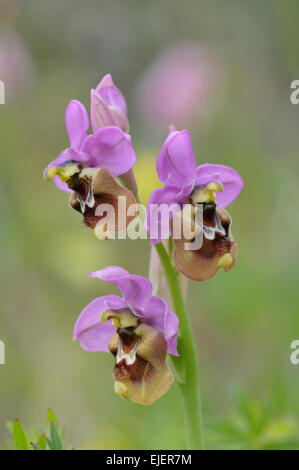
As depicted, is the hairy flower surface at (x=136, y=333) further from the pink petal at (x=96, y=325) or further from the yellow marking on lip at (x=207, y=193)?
the yellow marking on lip at (x=207, y=193)

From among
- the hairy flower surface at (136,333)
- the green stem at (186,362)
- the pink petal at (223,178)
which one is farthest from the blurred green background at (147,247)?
the pink petal at (223,178)

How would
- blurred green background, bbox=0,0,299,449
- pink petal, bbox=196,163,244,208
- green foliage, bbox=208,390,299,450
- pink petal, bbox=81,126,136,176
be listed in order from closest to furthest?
pink petal, bbox=81,126,136,176 < pink petal, bbox=196,163,244,208 < green foliage, bbox=208,390,299,450 < blurred green background, bbox=0,0,299,449

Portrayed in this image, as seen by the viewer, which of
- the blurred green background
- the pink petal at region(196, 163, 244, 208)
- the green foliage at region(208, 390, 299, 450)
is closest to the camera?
the pink petal at region(196, 163, 244, 208)

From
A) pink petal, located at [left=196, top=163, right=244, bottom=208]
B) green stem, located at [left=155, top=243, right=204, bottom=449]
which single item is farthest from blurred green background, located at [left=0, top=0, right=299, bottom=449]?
pink petal, located at [left=196, top=163, right=244, bottom=208]

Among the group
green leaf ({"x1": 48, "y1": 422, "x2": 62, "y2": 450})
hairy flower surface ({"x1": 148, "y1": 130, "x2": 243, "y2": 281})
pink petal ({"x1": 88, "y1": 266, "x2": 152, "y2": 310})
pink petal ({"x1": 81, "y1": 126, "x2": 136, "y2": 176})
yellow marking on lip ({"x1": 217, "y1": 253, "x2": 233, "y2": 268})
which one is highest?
pink petal ({"x1": 81, "y1": 126, "x2": 136, "y2": 176})

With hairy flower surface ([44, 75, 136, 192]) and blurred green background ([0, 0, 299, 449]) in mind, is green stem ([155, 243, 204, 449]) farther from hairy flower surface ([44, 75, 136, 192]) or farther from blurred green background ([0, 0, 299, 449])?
blurred green background ([0, 0, 299, 449])

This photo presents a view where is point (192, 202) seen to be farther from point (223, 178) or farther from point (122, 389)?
point (122, 389)

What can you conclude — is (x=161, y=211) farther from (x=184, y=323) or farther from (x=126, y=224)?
(x=184, y=323)

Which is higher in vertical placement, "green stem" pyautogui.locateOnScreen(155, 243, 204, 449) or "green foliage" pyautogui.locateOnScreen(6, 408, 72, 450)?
"green stem" pyautogui.locateOnScreen(155, 243, 204, 449)
